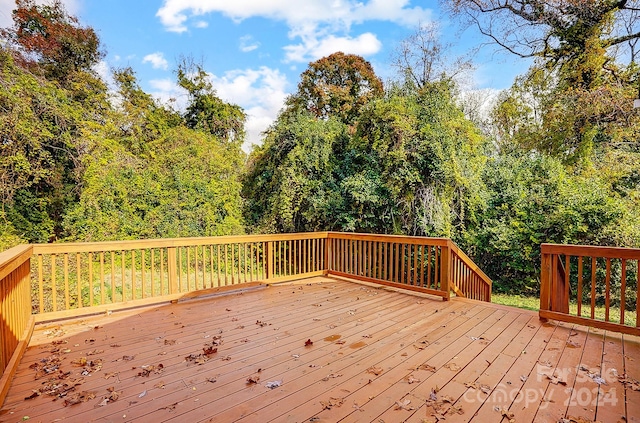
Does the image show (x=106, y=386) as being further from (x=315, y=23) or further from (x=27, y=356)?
(x=315, y=23)

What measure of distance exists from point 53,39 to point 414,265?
37.8ft

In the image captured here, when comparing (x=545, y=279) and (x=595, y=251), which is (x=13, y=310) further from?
(x=595, y=251)


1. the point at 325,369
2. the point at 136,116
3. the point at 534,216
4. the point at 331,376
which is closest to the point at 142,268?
the point at 325,369

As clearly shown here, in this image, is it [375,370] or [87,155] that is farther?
[87,155]

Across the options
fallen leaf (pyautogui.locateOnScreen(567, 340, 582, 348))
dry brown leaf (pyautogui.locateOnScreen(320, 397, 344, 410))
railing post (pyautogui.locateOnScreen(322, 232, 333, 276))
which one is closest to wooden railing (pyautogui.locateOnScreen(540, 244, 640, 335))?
fallen leaf (pyautogui.locateOnScreen(567, 340, 582, 348))

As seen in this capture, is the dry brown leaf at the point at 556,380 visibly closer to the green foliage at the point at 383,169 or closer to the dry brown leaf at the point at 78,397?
the dry brown leaf at the point at 78,397

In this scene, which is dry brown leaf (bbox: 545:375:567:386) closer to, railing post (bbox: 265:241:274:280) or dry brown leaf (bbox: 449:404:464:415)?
dry brown leaf (bbox: 449:404:464:415)

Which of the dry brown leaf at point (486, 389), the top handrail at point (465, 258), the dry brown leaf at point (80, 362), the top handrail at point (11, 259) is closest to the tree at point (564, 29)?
the top handrail at point (465, 258)

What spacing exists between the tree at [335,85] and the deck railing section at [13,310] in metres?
9.91

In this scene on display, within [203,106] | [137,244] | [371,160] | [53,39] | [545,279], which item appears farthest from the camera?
[203,106]

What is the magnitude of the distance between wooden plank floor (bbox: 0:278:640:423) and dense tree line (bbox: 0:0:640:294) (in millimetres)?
4326

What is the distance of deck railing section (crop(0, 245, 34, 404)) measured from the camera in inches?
89.0

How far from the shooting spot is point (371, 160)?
7871mm

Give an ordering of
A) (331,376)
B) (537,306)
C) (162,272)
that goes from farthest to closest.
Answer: (537,306), (162,272), (331,376)
